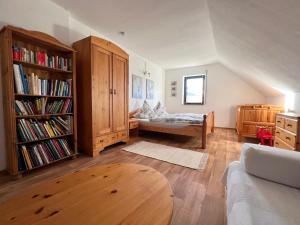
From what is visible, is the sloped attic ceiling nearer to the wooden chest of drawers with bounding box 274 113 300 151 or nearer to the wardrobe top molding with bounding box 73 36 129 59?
the wooden chest of drawers with bounding box 274 113 300 151

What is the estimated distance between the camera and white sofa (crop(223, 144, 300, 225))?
64 centimetres

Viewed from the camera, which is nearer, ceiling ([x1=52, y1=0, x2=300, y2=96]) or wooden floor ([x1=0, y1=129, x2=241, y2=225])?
wooden floor ([x1=0, y1=129, x2=241, y2=225])

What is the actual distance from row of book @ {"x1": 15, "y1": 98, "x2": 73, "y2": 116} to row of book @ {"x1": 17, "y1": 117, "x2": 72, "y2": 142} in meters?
0.12

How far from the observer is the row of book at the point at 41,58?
1.79m

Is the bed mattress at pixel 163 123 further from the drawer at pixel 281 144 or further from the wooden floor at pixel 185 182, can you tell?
the drawer at pixel 281 144

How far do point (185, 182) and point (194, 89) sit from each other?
184 inches

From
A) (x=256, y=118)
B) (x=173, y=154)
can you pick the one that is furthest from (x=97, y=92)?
(x=256, y=118)

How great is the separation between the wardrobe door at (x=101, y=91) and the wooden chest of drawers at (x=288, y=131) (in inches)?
114

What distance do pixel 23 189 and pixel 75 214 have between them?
1.42 meters

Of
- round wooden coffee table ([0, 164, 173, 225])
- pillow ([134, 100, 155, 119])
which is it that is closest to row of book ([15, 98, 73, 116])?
round wooden coffee table ([0, 164, 173, 225])

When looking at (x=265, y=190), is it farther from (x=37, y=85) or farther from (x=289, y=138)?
(x=37, y=85)

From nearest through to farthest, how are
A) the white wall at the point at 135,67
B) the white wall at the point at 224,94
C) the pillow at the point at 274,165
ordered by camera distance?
1. the pillow at the point at 274,165
2. the white wall at the point at 135,67
3. the white wall at the point at 224,94

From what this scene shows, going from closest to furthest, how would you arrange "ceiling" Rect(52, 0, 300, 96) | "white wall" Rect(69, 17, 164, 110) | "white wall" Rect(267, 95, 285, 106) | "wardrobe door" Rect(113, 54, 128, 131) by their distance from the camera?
"ceiling" Rect(52, 0, 300, 96) → "white wall" Rect(69, 17, 164, 110) → "wardrobe door" Rect(113, 54, 128, 131) → "white wall" Rect(267, 95, 285, 106)

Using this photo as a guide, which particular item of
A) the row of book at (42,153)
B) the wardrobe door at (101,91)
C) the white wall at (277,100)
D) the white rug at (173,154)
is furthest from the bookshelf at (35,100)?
the white wall at (277,100)
